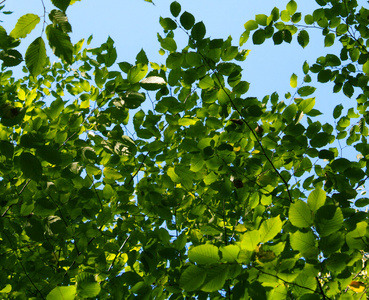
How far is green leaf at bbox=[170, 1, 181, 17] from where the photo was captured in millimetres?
1894

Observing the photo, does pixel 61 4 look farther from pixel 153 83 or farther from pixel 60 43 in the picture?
pixel 153 83

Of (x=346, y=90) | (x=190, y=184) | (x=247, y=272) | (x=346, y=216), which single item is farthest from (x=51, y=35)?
(x=346, y=90)

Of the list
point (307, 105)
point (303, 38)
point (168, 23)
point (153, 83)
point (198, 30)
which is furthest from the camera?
point (303, 38)

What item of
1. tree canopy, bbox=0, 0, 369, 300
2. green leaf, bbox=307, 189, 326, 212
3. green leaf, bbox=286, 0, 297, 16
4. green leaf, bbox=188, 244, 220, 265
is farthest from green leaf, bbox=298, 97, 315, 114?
green leaf, bbox=188, 244, 220, 265

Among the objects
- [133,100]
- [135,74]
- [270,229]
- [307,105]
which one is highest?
[307,105]

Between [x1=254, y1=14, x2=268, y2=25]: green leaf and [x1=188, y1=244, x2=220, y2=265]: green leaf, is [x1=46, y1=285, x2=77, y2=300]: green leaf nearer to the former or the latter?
[x1=188, y1=244, x2=220, y2=265]: green leaf

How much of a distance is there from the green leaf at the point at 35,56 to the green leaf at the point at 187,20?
97 cm

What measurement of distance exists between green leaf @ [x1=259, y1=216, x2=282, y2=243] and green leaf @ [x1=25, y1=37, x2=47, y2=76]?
91cm

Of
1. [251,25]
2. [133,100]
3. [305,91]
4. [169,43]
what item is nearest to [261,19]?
[251,25]

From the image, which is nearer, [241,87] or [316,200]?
[316,200]

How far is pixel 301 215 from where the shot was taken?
42.4 inches

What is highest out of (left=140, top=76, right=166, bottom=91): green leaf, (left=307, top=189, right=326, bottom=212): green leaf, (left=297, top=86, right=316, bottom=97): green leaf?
(left=297, top=86, right=316, bottom=97): green leaf

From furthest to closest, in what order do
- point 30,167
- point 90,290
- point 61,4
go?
1. point 90,290
2. point 30,167
3. point 61,4

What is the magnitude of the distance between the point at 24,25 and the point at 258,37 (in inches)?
67.9
